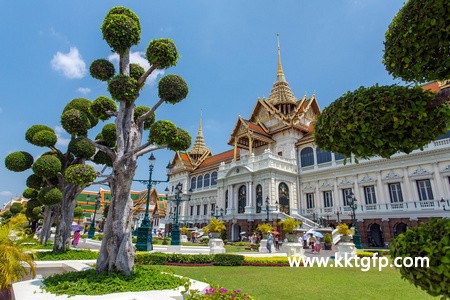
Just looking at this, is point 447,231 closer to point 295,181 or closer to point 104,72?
point 104,72

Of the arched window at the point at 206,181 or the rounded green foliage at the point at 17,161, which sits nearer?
the rounded green foliage at the point at 17,161

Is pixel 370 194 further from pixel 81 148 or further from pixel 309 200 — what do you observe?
pixel 81 148

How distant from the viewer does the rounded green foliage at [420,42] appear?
9.87 ft

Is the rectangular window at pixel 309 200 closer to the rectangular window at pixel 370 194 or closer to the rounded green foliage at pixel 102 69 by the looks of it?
the rectangular window at pixel 370 194

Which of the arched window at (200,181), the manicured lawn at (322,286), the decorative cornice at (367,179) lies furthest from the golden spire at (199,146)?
the manicured lawn at (322,286)

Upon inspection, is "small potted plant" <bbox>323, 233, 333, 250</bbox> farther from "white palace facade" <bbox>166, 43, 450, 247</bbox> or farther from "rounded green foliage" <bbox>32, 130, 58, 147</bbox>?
"rounded green foliage" <bbox>32, 130, 58, 147</bbox>

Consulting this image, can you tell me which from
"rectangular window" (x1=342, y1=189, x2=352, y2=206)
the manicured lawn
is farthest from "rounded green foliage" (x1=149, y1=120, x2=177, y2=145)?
"rectangular window" (x1=342, y1=189, x2=352, y2=206)

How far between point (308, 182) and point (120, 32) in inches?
1084

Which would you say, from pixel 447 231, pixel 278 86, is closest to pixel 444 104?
pixel 447 231

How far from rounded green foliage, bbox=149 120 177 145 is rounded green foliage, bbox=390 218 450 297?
6301 millimetres

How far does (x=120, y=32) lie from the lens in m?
8.23

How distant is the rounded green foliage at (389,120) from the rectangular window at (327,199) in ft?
91.2

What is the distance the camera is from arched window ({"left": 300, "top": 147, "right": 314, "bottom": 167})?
1256 inches

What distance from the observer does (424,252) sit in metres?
2.50
